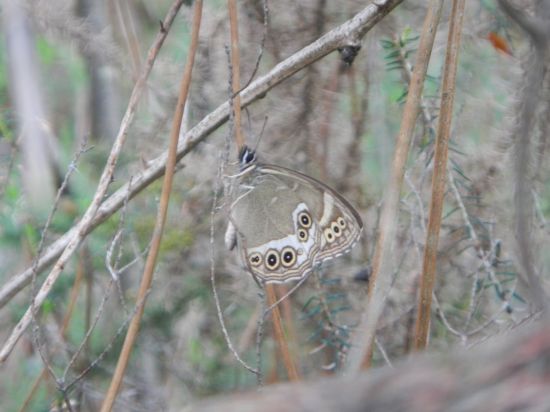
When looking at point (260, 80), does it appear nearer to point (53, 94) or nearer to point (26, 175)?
point (26, 175)

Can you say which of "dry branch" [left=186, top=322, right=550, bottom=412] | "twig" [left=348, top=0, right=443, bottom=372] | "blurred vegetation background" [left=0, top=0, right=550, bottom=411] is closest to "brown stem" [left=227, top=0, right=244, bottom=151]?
"twig" [left=348, top=0, right=443, bottom=372]

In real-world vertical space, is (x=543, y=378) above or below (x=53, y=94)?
below

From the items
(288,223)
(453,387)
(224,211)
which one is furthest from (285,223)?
(453,387)

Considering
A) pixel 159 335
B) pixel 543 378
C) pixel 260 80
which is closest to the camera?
pixel 543 378

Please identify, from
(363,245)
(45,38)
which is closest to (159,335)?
(363,245)

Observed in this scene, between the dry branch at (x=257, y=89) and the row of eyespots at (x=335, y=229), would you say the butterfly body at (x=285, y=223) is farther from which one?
the dry branch at (x=257, y=89)

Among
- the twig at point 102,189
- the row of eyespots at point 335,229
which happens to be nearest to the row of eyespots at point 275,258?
the row of eyespots at point 335,229
